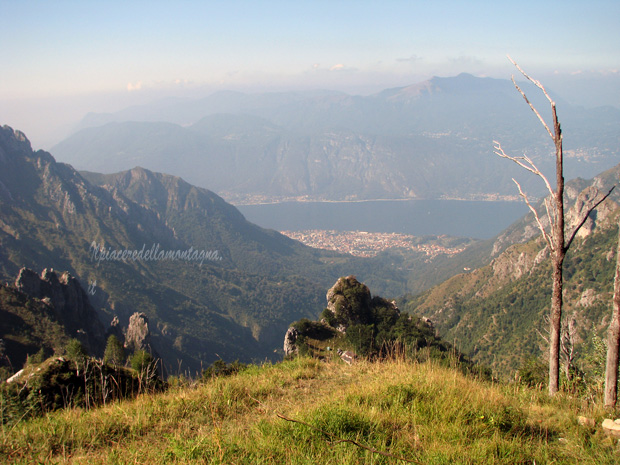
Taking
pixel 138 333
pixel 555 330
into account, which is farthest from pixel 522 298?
pixel 555 330

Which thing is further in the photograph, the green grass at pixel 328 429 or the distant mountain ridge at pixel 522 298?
the distant mountain ridge at pixel 522 298

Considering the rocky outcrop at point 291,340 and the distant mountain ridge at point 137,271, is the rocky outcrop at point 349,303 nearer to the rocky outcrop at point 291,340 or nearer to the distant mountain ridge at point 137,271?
the rocky outcrop at point 291,340

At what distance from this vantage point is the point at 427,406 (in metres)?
5.19

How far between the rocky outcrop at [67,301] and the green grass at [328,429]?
183 feet

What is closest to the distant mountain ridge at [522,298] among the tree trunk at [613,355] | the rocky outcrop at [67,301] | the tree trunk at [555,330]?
the tree trunk at [555,330]

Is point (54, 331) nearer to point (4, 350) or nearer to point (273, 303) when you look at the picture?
point (4, 350)

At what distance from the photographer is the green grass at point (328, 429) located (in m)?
4.14

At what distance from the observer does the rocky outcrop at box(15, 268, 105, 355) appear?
55438mm

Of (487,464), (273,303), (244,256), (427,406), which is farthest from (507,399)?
(244,256)

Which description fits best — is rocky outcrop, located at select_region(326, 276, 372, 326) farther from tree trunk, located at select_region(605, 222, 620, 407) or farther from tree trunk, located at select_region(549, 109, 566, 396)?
tree trunk, located at select_region(605, 222, 620, 407)

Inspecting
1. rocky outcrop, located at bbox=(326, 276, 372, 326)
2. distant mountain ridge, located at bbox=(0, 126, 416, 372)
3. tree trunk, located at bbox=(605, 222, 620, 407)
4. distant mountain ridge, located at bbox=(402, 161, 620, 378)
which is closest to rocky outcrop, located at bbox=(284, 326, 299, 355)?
rocky outcrop, located at bbox=(326, 276, 372, 326)

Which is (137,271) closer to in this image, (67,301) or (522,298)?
(67,301)

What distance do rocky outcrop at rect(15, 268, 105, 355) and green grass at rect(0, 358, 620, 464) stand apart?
55798mm

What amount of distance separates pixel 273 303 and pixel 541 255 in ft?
280
